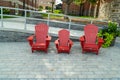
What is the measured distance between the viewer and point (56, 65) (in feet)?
17.2

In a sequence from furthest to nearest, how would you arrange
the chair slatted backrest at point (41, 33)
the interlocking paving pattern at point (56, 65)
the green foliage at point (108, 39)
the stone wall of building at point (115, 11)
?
the stone wall of building at point (115, 11) < the green foliage at point (108, 39) < the chair slatted backrest at point (41, 33) < the interlocking paving pattern at point (56, 65)

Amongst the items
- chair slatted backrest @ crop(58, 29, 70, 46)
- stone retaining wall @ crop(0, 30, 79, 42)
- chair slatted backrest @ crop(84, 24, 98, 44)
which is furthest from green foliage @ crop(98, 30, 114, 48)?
stone retaining wall @ crop(0, 30, 79, 42)

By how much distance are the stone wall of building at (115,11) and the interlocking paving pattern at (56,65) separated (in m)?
4.63

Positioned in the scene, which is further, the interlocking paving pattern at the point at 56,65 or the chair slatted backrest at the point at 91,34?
the chair slatted backrest at the point at 91,34

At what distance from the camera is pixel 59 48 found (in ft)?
21.0

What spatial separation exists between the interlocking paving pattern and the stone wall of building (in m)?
4.63

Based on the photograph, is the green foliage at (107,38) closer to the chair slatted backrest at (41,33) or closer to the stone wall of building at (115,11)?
the chair slatted backrest at (41,33)

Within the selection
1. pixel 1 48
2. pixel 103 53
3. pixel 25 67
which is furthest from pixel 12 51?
pixel 103 53

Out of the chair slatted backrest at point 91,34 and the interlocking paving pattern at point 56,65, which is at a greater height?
the chair slatted backrest at point 91,34

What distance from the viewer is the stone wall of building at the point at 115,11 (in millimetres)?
10914

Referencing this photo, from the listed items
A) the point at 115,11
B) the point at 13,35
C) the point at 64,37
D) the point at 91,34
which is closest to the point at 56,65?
the point at 64,37

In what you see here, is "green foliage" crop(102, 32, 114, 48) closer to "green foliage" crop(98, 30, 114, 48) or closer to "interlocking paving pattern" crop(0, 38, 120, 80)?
"green foliage" crop(98, 30, 114, 48)

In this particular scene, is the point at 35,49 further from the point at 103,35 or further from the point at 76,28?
the point at 76,28

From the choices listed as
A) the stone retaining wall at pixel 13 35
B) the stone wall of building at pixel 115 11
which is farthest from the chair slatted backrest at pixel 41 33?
the stone wall of building at pixel 115 11
